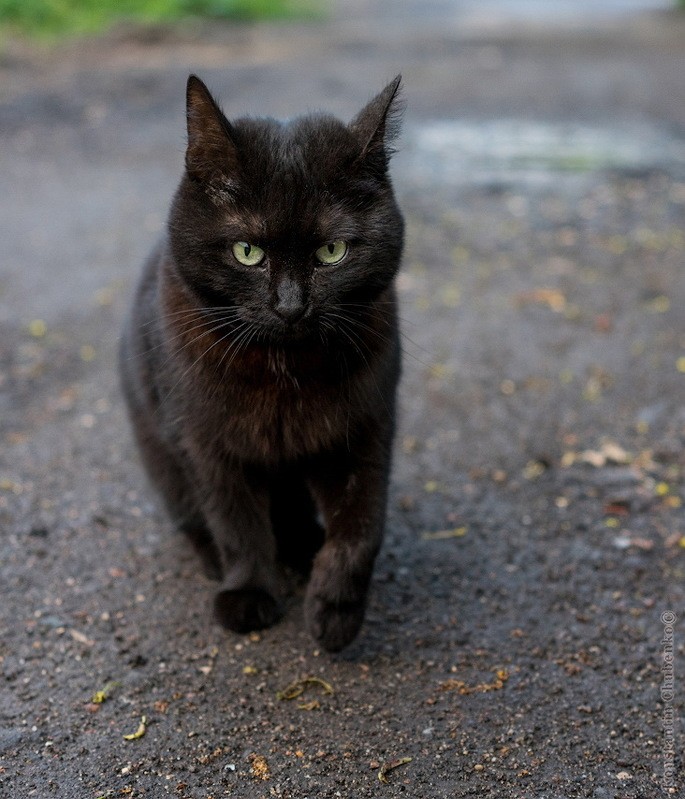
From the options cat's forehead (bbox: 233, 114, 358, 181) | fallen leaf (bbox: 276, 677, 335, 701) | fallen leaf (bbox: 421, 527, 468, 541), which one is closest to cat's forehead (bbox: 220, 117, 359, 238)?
cat's forehead (bbox: 233, 114, 358, 181)

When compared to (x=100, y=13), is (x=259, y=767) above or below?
above

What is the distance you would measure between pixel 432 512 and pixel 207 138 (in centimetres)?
166

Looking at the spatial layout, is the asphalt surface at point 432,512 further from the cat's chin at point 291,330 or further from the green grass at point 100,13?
the green grass at point 100,13

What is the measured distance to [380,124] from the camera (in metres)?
2.47

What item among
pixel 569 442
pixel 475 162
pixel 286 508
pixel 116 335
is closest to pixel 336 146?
pixel 286 508

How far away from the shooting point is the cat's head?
236cm

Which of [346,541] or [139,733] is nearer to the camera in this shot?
[139,733]

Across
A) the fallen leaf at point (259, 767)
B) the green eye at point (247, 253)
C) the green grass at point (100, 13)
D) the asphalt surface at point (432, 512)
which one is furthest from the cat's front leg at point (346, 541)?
the green grass at point (100, 13)

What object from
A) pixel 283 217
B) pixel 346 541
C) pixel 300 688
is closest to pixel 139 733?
pixel 300 688

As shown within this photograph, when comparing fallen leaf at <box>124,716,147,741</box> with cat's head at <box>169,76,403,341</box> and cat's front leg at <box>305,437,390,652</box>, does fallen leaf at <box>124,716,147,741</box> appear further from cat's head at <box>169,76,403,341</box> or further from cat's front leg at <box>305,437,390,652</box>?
cat's head at <box>169,76,403,341</box>

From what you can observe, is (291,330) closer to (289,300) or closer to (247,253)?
(289,300)

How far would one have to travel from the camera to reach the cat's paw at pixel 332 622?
2.64m

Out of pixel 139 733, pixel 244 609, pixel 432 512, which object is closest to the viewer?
pixel 139 733

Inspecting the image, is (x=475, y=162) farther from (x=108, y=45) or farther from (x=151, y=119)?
(x=108, y=45)
